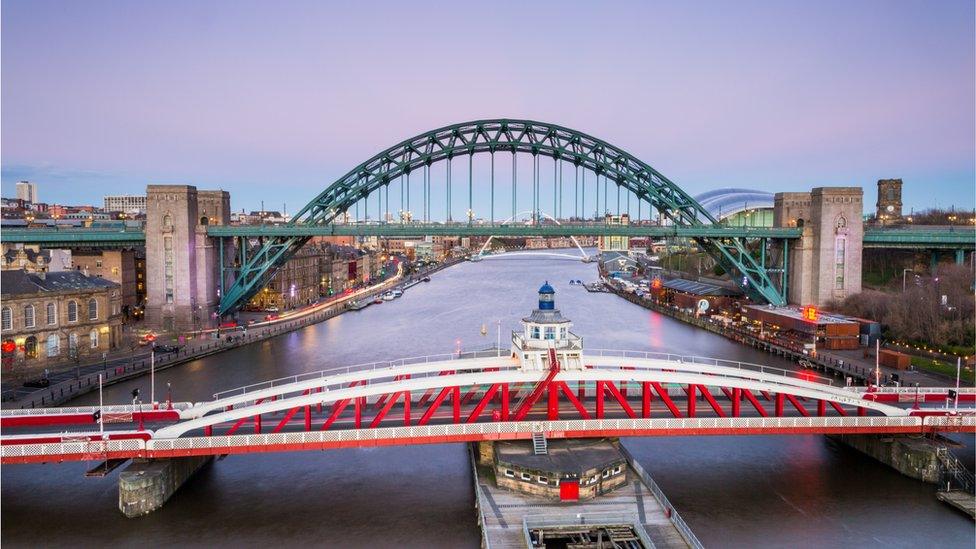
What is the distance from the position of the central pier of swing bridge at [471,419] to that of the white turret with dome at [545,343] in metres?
0.04

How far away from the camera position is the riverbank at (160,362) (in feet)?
99.6

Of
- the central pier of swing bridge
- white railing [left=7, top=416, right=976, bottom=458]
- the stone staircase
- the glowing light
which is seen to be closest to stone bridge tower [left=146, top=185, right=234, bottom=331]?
the central pier of swing bridge

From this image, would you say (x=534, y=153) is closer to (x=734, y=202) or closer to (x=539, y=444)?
(x=539, y=444)

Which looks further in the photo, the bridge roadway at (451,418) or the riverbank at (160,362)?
the riverbank at (160,362)

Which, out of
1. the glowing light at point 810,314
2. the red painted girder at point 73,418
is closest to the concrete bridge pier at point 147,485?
the red painted girder at point 73,418

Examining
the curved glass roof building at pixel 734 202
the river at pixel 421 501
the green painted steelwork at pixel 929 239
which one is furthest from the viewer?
the curved glass roof building at pixel 734 202

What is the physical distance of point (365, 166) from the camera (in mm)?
57750

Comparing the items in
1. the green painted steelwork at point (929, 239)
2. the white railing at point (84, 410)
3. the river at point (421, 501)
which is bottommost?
the river at point (421, 501)

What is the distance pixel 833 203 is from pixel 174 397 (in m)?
47.0

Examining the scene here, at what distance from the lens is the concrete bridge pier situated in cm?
1992

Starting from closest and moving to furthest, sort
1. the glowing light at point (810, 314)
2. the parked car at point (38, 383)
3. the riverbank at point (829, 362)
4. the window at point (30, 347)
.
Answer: the parked car at point (38, 383), the riverbank at point (829, 362), the window at point (30, 347), the glowing light at point (810, 314)

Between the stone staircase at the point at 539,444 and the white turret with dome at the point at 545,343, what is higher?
the white turret with dome at the point at 545,343

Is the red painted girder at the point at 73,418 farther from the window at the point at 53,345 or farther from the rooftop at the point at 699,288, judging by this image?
the rooftop at the point at 699,288

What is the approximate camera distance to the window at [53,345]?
37.4 m
